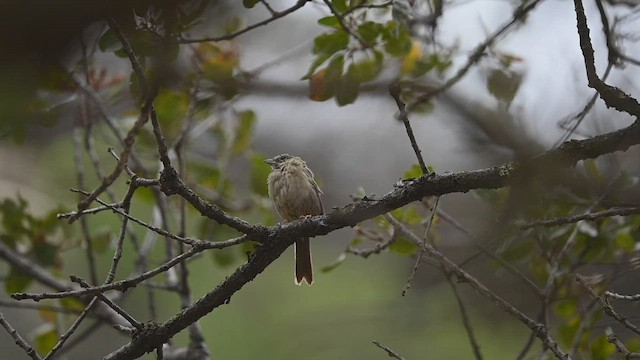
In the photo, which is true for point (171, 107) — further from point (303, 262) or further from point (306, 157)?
point (306, 157)

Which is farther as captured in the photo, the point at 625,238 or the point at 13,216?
the point at 13,216

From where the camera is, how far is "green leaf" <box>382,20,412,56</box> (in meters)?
2.95

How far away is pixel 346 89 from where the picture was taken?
9.64 ft

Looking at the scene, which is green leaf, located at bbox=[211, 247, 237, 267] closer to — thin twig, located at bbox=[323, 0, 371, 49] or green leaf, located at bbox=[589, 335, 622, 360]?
thin twig, located at bbox=[323, 0, 371, 49]

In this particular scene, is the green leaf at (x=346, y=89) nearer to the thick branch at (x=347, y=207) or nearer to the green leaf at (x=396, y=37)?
the green leaf at (x=396, y=37)

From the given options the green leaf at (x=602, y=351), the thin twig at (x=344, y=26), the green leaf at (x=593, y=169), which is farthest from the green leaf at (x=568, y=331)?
the thin twig at (x=344, y=26)

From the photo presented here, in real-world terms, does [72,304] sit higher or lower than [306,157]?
lower

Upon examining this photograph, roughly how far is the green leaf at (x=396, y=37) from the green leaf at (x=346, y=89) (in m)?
0.19

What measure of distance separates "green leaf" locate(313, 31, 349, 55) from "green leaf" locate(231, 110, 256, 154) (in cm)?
142

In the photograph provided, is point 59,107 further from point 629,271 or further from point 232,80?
point 629,271

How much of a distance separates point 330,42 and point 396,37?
286mm

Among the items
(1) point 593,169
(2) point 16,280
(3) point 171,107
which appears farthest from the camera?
(2) point 16,280

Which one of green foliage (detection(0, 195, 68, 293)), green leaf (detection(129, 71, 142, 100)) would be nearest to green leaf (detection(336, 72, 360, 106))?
green leaf (detection(129, 71, 142, 100))

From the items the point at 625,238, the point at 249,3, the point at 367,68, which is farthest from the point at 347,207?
the point at 625,238
